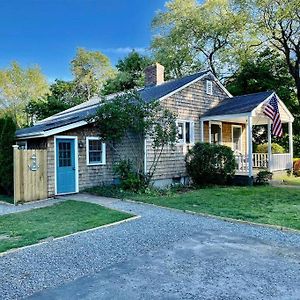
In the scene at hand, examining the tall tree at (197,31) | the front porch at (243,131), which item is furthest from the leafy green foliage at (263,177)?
the tall tree at (197,31)

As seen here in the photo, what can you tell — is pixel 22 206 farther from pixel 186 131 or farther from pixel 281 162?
pixel 281 162

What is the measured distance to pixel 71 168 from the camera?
12.8m

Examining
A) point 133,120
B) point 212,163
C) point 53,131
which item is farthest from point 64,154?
point 212,163

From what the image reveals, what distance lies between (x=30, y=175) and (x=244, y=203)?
7.34m

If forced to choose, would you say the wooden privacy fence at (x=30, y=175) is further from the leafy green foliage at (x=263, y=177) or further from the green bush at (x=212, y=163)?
the leafy green foliage at (x=263, y=177)

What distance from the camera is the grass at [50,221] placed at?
6.41 meters

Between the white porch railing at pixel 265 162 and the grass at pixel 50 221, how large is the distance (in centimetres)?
914

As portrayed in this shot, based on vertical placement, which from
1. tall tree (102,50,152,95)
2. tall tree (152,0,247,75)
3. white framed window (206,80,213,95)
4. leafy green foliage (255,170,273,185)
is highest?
tall tree (152,0,247,75)

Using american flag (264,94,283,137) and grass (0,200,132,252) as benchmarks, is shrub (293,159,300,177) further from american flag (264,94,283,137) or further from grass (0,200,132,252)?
grass (0,200,132,252)

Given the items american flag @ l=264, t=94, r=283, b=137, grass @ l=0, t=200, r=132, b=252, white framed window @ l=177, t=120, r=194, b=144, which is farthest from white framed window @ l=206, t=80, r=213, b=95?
grass @ l=0, t=200, r=132, b=252

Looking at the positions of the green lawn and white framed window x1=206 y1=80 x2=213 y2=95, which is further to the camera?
white framed window x1=206 y1=80 x2=213 y2=95

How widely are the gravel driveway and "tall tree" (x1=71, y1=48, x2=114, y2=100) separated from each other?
38.0 m

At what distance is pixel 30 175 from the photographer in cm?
1150

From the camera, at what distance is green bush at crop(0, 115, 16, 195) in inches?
484
